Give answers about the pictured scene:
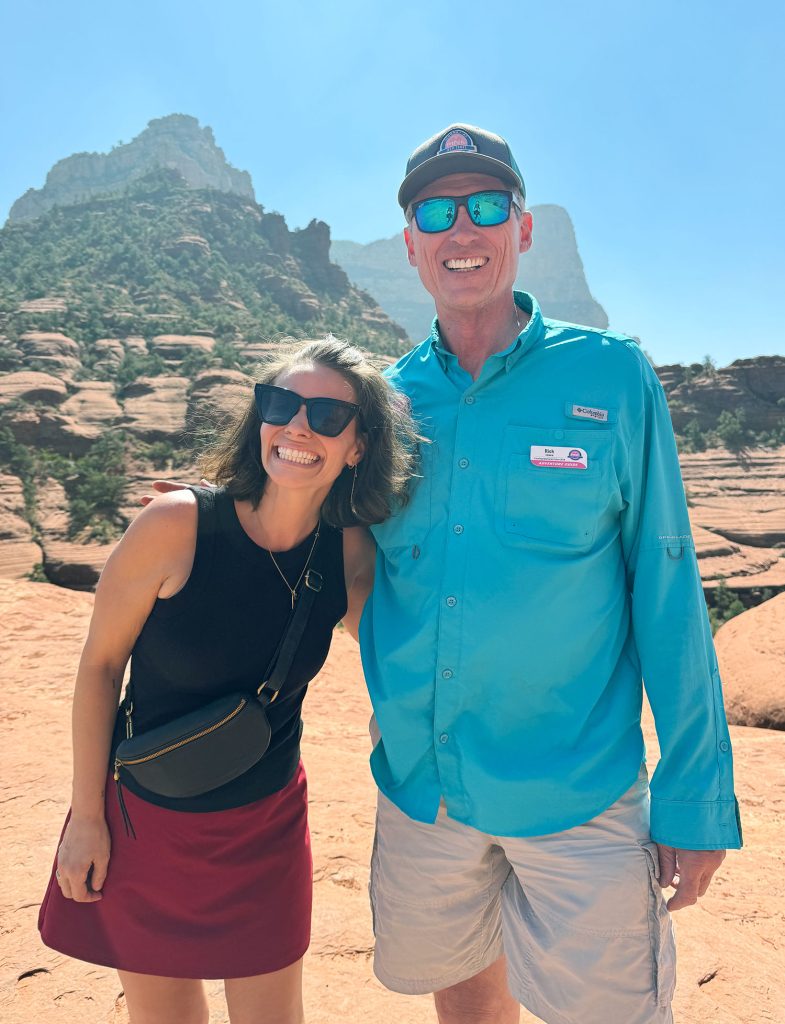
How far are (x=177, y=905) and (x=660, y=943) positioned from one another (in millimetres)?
1177

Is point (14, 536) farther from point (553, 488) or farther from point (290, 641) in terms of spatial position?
point (553, 488)

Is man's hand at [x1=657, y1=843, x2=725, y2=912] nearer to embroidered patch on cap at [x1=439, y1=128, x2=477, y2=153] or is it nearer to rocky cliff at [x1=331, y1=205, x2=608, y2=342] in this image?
embroidered patch on cap at [x1=439, y1=128, x2=477, y2=153]

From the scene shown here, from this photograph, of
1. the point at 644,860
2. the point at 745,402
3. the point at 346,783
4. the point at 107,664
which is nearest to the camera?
the point at 644,860

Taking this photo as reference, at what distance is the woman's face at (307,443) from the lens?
5.95ft

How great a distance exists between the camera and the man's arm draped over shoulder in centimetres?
159

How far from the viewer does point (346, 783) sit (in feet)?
15.1

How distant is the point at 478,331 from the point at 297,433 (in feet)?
2.12

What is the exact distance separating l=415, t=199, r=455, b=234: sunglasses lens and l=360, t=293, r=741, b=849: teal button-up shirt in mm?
429

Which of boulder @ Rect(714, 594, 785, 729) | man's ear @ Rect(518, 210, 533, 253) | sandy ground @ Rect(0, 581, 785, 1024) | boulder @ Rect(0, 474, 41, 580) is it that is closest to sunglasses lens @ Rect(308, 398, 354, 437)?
man's ear @ Rect(518, 210, 533, 253)

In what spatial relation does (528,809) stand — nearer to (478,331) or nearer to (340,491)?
(340,491)

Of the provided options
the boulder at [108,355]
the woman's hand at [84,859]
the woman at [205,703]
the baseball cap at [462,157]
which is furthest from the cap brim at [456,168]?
the boulder at [108,355]

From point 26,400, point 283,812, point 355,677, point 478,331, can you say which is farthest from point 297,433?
point 26,400

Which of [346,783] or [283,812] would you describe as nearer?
[283,812]

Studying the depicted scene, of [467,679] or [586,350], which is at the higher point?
[586,350]
